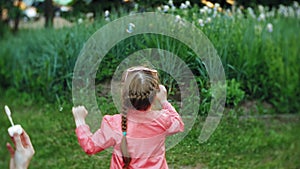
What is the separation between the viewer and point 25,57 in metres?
5.67

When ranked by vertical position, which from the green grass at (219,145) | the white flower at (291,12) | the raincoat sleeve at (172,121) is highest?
the white flower at (291,12)

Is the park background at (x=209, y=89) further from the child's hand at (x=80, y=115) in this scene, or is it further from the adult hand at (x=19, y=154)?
the adult hand at (x=19, y=154)

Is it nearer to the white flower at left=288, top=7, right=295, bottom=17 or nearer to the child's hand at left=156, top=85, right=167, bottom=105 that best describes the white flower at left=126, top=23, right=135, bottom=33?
the child's hand at left=156, top=85, right=167, bottom=105

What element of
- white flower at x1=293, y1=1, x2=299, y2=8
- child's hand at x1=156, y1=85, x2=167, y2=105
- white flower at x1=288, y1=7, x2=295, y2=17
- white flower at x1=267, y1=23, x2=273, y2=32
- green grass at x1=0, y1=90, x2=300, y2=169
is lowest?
green grass at x1=0, y1=90, x2=300, y2=169

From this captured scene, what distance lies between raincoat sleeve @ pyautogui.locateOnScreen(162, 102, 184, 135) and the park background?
0.21m

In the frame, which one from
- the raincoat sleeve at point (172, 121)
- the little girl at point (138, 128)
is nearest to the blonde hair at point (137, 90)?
the little girl at point (138, 128)

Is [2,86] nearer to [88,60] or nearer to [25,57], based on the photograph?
[25,57]

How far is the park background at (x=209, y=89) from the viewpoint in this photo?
302 cm

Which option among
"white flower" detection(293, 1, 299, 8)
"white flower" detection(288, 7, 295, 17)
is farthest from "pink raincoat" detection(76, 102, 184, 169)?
"white flower" detection(293, 1, 299, 8)

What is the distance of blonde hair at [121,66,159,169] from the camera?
218 centimetres

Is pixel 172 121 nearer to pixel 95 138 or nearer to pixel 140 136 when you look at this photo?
pixel 140 136

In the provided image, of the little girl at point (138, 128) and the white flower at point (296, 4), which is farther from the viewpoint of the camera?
the white flower at point (296, 4)

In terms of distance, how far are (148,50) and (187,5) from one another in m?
1.27

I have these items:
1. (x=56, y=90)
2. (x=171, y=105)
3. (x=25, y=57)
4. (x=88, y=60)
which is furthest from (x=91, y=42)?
(x=25, y=57)
